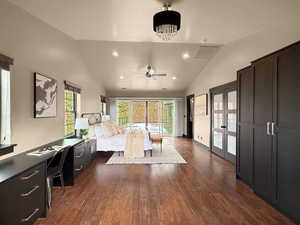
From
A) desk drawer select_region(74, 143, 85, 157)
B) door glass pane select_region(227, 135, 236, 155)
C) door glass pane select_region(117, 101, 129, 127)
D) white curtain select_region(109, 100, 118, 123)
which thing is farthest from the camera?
door glass pane select_region(117, 101, 129, 127)

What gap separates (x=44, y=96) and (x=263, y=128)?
379 cm

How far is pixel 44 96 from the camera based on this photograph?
3.38 metres

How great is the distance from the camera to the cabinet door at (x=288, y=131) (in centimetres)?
220

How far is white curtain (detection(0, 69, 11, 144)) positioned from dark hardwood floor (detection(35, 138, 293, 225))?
120cm

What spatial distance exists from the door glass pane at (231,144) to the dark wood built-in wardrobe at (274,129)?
1.44 metres

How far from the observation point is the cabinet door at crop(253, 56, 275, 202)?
265cm

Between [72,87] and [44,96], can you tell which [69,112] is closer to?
[72,87]

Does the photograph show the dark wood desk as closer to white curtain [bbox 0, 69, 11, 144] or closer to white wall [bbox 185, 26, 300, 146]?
white curtain [bbox 0, 69, 11, 144]

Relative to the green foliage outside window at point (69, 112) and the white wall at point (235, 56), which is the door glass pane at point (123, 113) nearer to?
the white wall at point (235, 56)

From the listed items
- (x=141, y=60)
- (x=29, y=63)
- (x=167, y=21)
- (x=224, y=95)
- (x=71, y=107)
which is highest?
(x=141, y=60)

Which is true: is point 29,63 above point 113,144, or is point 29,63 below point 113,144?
above

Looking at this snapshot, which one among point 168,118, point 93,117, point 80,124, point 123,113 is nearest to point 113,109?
point 123,113

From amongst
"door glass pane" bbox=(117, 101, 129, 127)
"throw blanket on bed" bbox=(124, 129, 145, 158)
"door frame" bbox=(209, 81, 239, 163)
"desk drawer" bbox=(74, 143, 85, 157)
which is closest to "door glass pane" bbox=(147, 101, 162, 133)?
"door glass pane" bbox=(117, 101, 129, 127)

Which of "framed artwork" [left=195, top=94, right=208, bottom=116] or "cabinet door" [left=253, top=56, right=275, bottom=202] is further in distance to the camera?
"framed artwork" [left=195, top=94, right=208, bottom=116]
